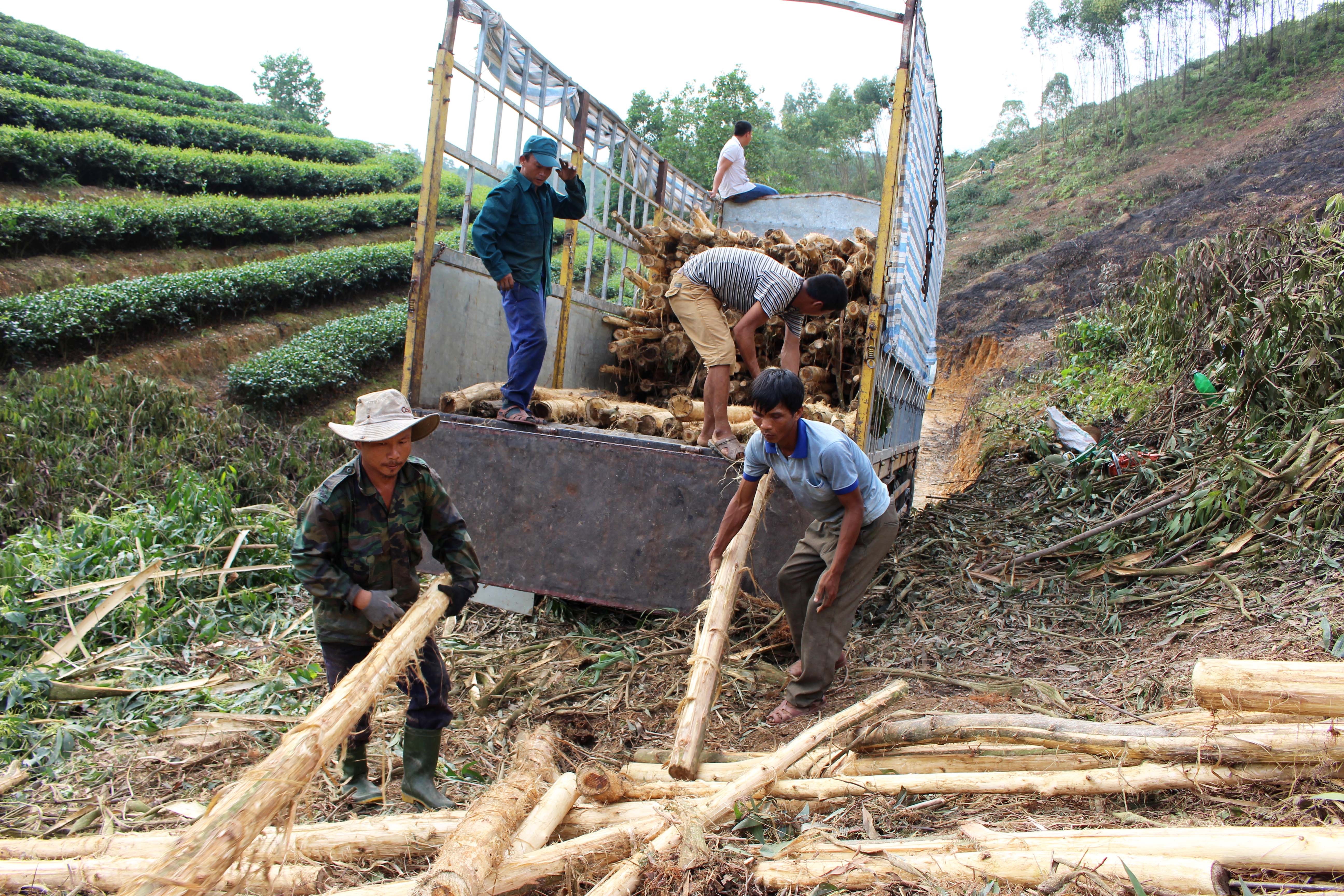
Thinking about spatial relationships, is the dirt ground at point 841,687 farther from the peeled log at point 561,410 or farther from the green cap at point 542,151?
the green cap at point 542,151

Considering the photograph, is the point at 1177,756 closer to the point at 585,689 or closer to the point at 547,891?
the point at 547,891

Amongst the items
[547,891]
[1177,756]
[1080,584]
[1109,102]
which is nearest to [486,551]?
[547,891]

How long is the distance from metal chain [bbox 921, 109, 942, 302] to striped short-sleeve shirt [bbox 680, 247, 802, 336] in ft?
6.80

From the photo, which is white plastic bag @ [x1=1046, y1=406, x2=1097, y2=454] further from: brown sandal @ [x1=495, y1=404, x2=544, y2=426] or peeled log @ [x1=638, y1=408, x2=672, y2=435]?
brown sandal @ [x1=495, y1=404, x2=544, y2=426]

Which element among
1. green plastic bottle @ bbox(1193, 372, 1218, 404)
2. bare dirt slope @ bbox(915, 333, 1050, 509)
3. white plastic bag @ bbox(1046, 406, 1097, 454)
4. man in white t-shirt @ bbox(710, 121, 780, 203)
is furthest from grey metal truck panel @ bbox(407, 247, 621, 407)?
bare dirt slope @ bbox(915, 333, 1050, 509)

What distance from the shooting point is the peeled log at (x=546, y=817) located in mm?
2209

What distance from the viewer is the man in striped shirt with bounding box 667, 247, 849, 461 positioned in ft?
15.1

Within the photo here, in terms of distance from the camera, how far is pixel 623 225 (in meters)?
6.81

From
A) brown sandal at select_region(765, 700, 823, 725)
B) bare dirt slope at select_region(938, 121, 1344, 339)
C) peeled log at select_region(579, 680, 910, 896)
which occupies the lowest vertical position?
brown sandal at select_region(765, 700, 823, 725)

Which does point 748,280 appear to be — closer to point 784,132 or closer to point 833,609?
point 833,609

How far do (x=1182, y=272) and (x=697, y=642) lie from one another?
24.4 ft

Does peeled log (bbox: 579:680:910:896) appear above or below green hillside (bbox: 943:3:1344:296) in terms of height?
below

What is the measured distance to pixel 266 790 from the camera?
1.76m

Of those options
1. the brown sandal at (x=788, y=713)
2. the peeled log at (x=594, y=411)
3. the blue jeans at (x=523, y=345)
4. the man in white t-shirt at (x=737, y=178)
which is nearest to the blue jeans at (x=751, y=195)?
the man in white t-shirt at (x=737, y=178)
